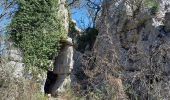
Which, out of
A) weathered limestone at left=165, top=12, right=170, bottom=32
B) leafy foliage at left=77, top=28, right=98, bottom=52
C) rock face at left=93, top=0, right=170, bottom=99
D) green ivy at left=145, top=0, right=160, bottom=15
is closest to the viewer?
rock face at left=93, top=0, right=170, bottom=99

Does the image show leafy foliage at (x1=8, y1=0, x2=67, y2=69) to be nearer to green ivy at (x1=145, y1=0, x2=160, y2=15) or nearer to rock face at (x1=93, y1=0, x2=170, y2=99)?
rock face at (x1=93, y1=0, x2=170, y2=99)

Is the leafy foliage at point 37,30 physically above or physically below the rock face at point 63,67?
above

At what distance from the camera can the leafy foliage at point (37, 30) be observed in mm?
15133

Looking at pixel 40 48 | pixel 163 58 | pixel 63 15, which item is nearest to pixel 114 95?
pixel 163 58

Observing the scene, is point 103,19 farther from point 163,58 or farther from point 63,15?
point 163,58

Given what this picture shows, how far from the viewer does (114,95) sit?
33.8ft

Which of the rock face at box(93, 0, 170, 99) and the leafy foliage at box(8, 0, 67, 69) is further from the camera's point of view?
the leafy foliage at box(8, 0, 67, 69)

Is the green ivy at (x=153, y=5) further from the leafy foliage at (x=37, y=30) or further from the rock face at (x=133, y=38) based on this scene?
the leafy foliage at (x=37, y=30)

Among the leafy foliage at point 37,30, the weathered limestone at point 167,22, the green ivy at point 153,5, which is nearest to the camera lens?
the weathered limestone at point 167,22

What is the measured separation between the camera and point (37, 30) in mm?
15578

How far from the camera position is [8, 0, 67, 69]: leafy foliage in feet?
49.6

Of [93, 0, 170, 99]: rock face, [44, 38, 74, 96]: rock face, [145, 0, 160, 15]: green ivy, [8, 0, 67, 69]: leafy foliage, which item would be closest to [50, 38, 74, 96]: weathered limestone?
[44, 38, 74, 96]: rock face

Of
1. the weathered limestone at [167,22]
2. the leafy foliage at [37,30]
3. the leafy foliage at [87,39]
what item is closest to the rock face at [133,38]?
the weathered limestone at [167,22]

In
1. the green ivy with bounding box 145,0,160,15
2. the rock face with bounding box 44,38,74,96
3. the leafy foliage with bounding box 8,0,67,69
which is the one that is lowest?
the rock face with bounding box 44,38,74,96
